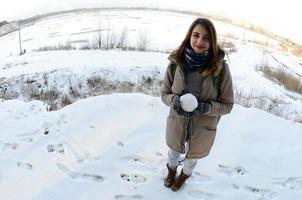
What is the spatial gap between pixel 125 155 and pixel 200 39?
74.4 inches

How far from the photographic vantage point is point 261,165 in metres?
4.58

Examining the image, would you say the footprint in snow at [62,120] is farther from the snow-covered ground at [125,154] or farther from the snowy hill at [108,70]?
the snowy hill at [108,70]

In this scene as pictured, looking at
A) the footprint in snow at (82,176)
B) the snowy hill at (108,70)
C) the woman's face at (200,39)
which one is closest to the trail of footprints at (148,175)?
the footprint in snow at (82,176)

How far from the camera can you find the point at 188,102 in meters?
3.13

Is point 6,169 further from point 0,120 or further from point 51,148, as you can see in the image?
point 0,120

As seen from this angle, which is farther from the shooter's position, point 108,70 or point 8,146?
point 108,70

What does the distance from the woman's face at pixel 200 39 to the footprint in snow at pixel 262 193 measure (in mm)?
1790

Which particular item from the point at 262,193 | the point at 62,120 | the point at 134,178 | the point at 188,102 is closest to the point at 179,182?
the point at 134,178

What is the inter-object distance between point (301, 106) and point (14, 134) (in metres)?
7.33

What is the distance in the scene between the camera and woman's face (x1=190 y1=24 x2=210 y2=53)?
3117 millimetres

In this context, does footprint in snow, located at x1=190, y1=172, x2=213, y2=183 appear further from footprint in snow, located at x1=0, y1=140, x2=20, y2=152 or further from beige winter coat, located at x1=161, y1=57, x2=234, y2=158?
footprint in snow, located at x1=0, y1=140, x2=20, y2=152

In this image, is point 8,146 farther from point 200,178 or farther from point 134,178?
point 200,178

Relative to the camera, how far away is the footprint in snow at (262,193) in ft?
13.3

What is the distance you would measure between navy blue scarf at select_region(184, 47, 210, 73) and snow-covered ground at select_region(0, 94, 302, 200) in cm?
139
